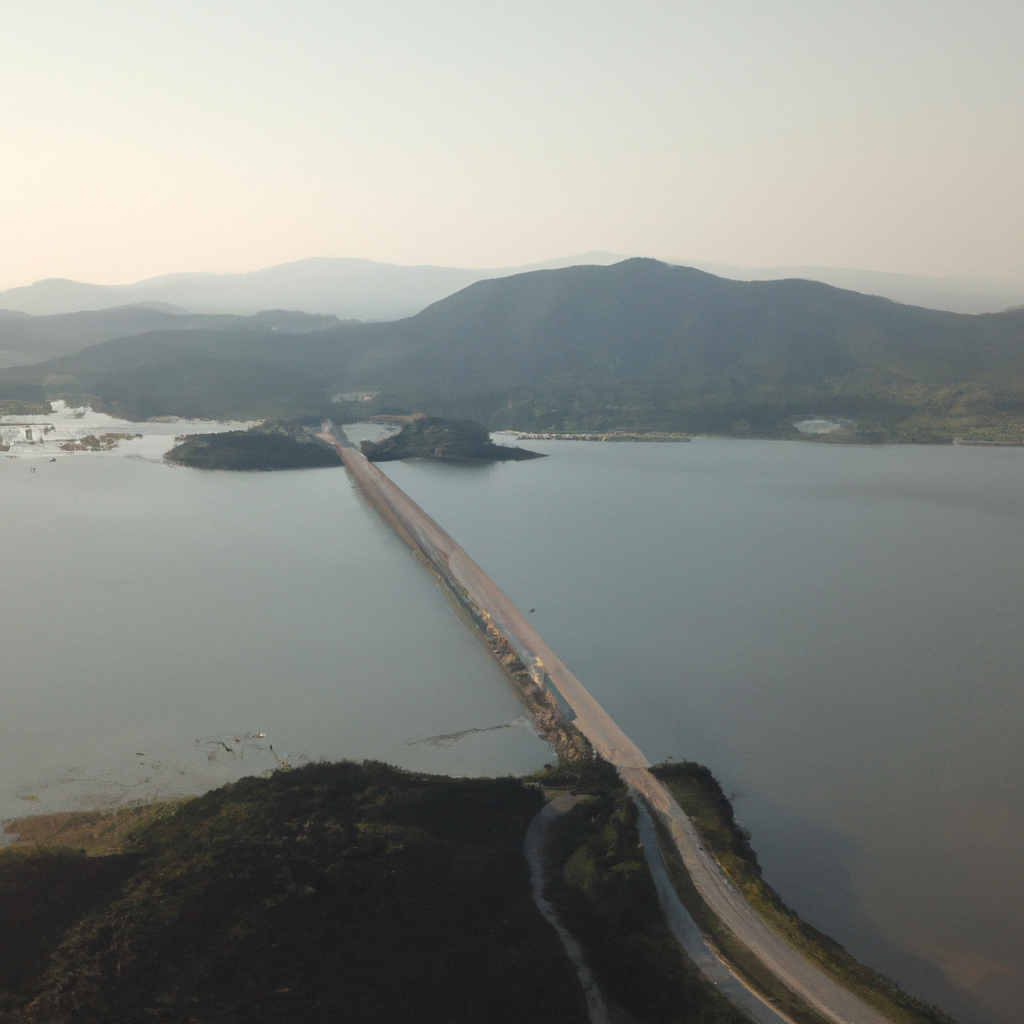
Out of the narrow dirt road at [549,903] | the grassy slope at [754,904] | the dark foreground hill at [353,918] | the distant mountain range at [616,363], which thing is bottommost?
the grassy slope at [754,904]

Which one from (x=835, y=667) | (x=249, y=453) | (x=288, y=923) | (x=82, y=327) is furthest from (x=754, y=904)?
(x=82, y=327)

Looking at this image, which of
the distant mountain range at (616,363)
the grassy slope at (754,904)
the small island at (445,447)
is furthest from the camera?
the distant mountain range at (616,363)

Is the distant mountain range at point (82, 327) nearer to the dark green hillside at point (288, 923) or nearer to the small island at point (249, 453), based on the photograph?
the small island at point (249, 453)

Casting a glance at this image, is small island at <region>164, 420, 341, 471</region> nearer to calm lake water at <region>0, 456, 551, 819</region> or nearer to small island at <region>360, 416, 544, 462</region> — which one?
small island at <region>360, 416, 544, 462</region>

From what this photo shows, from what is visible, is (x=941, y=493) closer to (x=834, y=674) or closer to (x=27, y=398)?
(x=834, y=674)

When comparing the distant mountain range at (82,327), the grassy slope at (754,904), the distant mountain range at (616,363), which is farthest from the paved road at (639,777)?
the distant mountain range at (82,327)

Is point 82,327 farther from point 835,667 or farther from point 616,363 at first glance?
point 835,667
